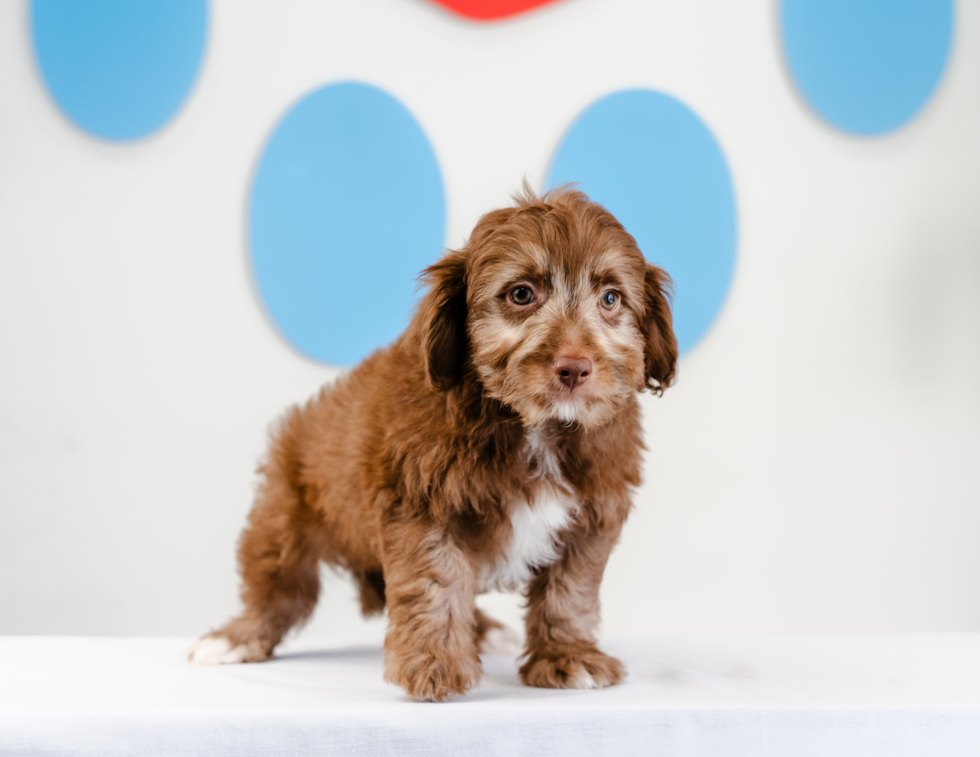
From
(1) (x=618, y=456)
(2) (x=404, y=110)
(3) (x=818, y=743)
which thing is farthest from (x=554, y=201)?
(2) (x=404, y=110)

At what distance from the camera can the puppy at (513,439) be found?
77.7 inches

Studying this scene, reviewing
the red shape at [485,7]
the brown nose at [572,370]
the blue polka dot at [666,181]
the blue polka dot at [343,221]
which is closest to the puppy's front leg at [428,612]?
the brown nose at [572,370]

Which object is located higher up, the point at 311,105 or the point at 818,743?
the point at 311,105

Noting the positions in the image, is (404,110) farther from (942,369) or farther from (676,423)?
(942,369)

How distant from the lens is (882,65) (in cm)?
427

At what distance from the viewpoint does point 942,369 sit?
14.2ft

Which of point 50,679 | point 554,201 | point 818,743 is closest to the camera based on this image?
point 818,743

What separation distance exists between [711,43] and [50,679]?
12.7 ft

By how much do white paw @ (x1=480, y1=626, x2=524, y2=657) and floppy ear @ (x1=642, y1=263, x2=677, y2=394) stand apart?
1193 millimetres

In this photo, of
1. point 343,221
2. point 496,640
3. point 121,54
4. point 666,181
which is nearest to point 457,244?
point 343,221

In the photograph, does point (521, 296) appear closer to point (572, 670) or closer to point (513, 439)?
point (513, 439)

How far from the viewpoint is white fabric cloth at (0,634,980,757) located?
5.86ft

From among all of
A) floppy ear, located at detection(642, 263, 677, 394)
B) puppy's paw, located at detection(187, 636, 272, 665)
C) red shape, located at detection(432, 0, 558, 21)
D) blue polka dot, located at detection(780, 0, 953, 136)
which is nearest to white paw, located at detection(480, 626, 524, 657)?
puppy's paw, located at detection(187, 636, 272, 665)

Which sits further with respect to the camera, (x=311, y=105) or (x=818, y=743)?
(x=311, y=105)
